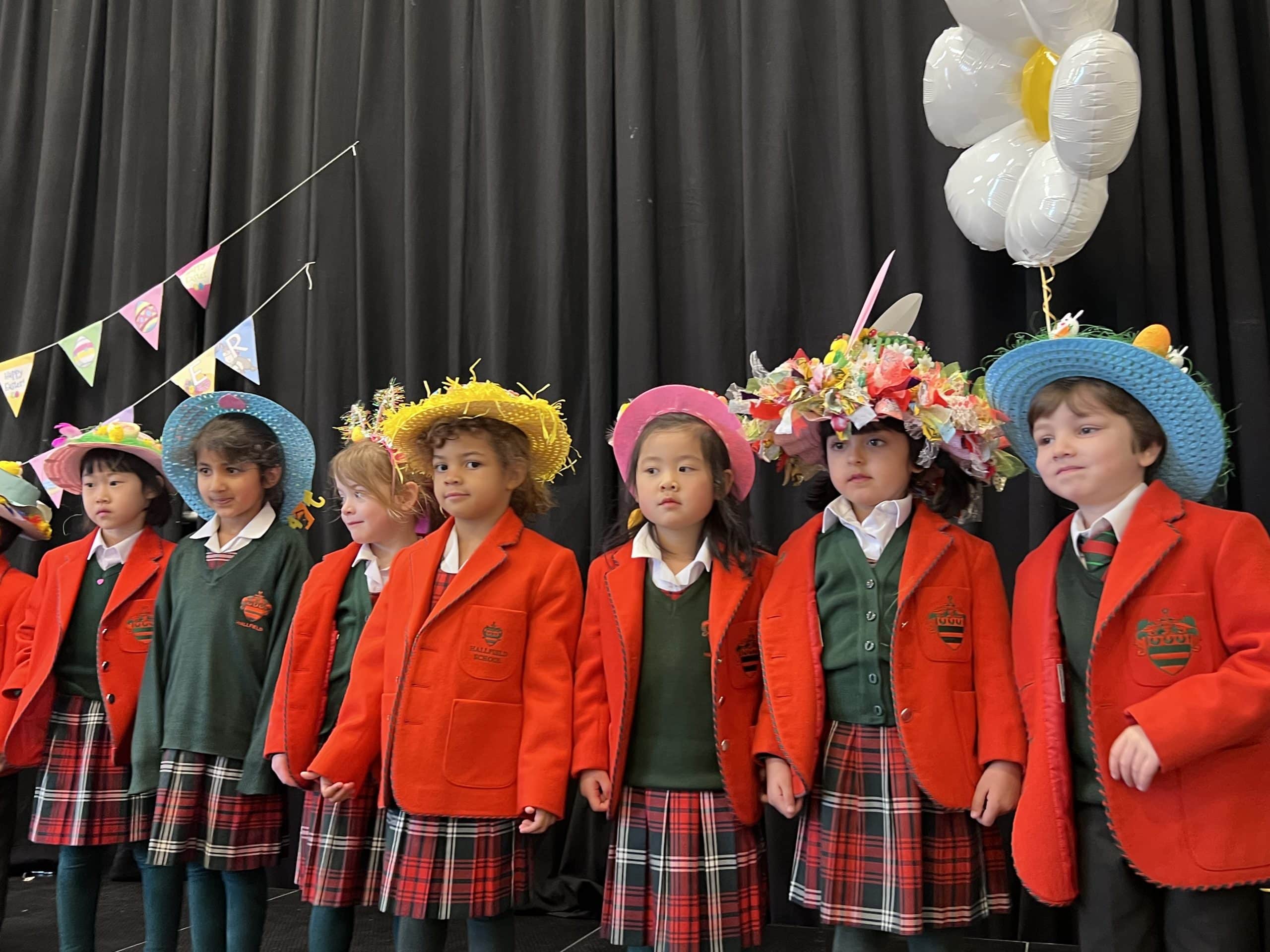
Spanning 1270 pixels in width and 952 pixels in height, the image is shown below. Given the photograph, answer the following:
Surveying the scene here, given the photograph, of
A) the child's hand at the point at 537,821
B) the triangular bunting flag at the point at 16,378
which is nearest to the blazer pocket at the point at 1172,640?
the child's hand at the point at 537,821

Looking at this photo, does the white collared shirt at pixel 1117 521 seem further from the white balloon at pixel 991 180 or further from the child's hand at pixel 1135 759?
the white balloon at pixel 991 180

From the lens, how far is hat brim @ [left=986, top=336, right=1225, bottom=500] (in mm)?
1935

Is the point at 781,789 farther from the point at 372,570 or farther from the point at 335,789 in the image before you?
the point at 372,570

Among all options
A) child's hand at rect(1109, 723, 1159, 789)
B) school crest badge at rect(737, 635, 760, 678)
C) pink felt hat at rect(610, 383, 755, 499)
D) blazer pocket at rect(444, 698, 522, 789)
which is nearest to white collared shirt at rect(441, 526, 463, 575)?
blazer pocket at rect(444, 698, 522, 789)

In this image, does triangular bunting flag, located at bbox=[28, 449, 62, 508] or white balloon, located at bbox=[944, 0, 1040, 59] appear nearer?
white balloon, located at bbox=[944, 0, 1040, 59]

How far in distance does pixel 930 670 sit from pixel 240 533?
1756 millimetres

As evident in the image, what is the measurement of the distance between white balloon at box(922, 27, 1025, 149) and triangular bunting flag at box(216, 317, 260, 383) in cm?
241

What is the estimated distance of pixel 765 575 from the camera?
233 centimetres

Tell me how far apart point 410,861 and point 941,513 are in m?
1.34

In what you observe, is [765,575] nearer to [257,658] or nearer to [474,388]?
[474,388]

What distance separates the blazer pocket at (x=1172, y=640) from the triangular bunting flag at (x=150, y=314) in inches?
138

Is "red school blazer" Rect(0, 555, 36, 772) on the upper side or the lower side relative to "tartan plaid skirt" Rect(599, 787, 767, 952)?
upper

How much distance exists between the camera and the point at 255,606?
8.75 feet

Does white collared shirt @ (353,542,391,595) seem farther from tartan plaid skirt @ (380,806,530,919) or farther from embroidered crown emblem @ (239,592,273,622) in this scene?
tartan plaid skirt @ (380,806,530,919)
